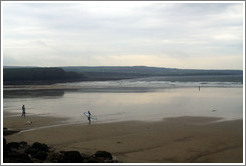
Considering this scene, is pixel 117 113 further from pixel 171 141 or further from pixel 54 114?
pixel 171 141

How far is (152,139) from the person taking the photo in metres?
16.9

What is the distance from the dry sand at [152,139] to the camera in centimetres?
1401

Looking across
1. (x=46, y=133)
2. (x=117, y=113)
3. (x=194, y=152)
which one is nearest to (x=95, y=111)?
(x=117, y=113)

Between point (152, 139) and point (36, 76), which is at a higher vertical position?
point (36, 76)

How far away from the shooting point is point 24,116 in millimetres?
24766

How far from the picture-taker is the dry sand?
46.0 feet

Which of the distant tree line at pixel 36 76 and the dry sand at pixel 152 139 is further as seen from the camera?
the distant tree line at pixel 36 76

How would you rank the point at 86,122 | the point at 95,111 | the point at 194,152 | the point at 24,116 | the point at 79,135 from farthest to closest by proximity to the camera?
the point at 95,111, the point at 24,116, the point at 86,122, the point at 79,135, the point at 194,152

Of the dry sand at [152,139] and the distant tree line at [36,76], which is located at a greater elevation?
the distant tree line at [36,76]

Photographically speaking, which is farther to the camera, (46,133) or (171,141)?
(46,133)

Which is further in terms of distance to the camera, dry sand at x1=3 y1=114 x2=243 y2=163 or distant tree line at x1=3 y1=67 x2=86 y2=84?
distant tree line at x1=3 y1=67 x2=86 y2=84

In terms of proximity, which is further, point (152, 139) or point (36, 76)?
point (36, 76)

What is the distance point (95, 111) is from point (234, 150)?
14.6 meters

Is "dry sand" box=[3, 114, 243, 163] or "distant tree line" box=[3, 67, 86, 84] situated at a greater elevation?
"distant tree line" box=[3, 67, 86, 84]
